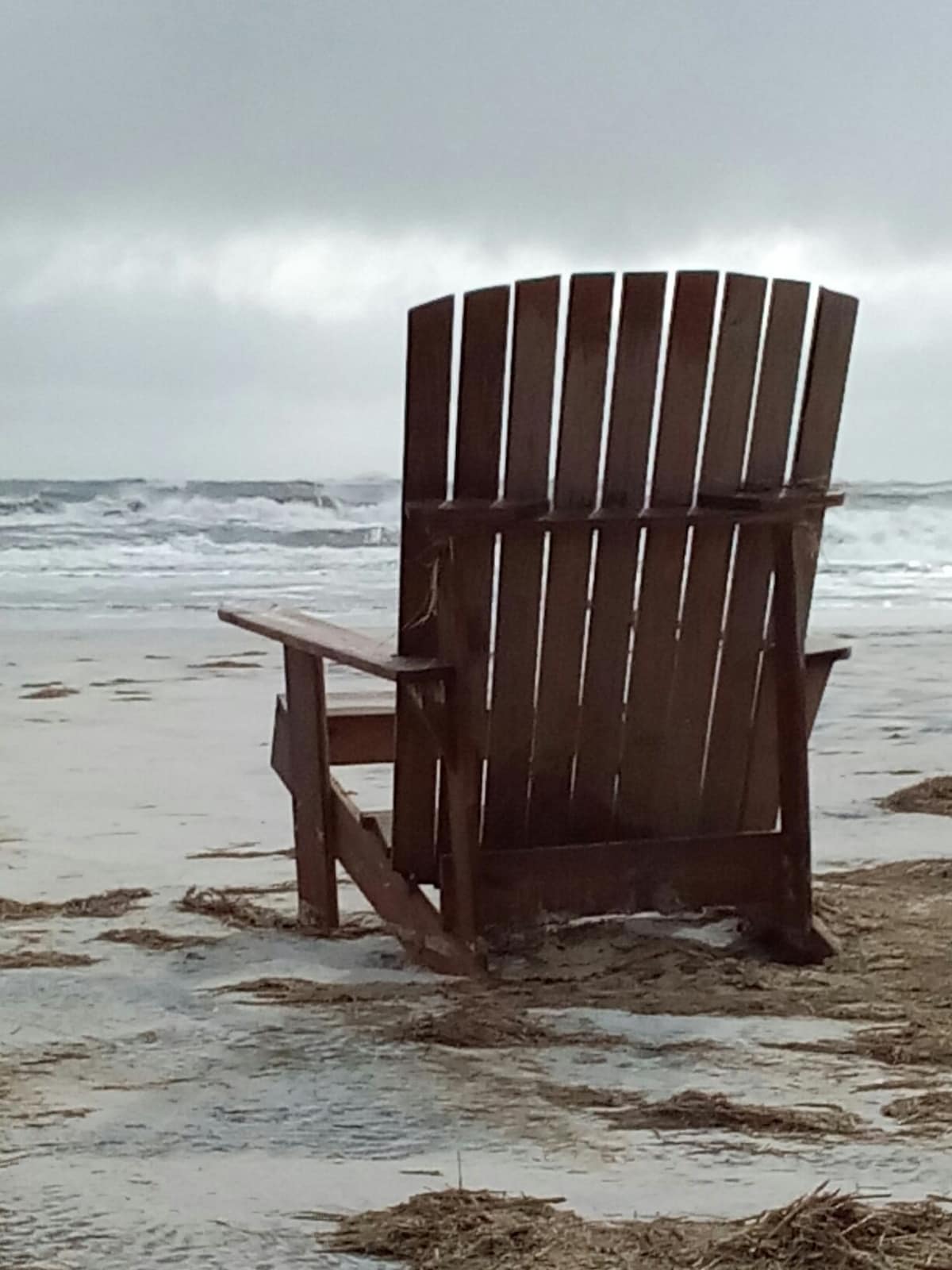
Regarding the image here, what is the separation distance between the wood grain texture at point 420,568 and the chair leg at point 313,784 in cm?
33

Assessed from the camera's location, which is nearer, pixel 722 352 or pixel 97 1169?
pixel 97 1169

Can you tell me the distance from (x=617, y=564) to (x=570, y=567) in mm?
91

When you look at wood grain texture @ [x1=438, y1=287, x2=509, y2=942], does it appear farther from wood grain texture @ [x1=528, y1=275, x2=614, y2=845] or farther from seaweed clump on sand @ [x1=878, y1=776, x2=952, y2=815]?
seaweed clump on sand @ [x1=878, y1=776, x2=952, y2=815]

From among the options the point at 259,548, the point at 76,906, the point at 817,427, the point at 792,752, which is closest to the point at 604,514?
the point at 817,427

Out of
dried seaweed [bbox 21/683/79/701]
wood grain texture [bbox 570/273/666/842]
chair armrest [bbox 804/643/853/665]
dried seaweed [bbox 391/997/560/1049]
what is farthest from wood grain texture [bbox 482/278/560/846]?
dried seaweed [bbox 21/683/79/701]

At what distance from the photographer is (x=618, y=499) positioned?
9.37ft

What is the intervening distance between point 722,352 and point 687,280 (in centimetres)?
14

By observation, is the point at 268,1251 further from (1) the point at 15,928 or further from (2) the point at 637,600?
(1) the point at 15,928

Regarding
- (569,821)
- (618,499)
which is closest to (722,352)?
(618,499)

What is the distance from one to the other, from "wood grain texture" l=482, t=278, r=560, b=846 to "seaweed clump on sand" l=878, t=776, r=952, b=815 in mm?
1879

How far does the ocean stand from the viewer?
43.5 ft

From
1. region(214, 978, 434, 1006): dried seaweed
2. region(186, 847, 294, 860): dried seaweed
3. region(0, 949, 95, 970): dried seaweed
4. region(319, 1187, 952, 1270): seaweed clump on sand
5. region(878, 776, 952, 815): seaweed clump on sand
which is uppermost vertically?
region(319, 1187, 952, 1270): seaweed clump on sand

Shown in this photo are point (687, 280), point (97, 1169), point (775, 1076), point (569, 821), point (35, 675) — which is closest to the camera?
point (97, 1169)

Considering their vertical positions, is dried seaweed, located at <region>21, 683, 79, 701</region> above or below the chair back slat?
below
